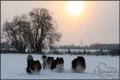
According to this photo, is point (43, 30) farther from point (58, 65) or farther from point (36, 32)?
point (58, 65)

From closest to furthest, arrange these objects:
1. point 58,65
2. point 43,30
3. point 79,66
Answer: point 79,66 → point 58,65 → point 43,30

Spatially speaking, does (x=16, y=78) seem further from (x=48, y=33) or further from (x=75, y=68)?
(x=48, y=33)

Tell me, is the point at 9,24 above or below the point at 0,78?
above

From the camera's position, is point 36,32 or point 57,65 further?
point 36,32

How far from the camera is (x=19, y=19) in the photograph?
8400 centimetres

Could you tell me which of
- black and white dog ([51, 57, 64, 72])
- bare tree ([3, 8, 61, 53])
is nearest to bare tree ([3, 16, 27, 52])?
bare tree ([3, 8, 61, 53])

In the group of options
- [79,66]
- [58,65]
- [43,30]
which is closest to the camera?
[79,66]

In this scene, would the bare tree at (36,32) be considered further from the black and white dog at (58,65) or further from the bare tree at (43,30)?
the black and white dog at (58,65)

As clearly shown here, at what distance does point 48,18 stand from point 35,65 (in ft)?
201

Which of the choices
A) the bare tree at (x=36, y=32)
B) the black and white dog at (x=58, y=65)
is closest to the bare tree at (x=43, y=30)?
the bare tree at (x=36, y=32)

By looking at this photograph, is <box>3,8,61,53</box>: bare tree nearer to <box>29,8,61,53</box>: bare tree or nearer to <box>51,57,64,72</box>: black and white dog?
<box>29,8,61,53</box>: bare tree

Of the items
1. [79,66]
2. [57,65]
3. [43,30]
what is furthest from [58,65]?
[43,30]

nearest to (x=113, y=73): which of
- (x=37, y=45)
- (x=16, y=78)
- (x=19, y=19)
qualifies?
(x=16, y=78)

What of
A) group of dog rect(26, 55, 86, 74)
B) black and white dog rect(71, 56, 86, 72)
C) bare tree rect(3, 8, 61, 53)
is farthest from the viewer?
bare tree rect(3, 8, 61, 53)
